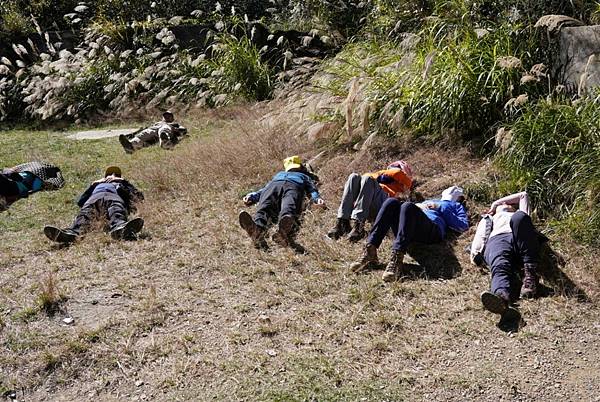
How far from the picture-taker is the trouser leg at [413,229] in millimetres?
5004

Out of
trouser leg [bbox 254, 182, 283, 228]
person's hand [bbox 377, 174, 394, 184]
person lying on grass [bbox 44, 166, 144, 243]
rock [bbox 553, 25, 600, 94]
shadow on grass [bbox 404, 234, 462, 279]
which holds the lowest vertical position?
person lying on grass [bbox 44, 166, 144, 243]

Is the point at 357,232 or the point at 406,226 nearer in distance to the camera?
the point at 406,226

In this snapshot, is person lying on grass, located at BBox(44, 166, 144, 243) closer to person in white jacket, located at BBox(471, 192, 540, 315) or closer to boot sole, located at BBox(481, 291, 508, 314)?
person in white jacket, located at BBox(471, 192, 540, 315)

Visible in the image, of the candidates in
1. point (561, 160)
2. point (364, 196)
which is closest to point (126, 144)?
point (364, 196)

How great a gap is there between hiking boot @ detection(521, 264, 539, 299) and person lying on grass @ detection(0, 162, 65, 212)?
19.1 feet

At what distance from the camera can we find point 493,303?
4191 mm

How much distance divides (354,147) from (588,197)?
2798 mm

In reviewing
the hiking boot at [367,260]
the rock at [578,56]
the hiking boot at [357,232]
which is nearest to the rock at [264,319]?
the hiking boot at [367,260]

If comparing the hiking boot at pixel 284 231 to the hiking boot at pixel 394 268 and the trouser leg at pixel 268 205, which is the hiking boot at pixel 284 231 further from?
the hiking boot at pixel 394 268

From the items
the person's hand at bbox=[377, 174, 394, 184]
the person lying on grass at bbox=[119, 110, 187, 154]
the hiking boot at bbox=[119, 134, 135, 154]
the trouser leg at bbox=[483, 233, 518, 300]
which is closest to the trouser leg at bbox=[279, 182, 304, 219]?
the person's hand at bbox=[377, 174, 394, 184]

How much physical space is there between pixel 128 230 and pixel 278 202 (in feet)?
4.74

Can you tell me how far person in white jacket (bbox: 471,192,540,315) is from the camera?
4.37m

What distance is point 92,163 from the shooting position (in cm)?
930

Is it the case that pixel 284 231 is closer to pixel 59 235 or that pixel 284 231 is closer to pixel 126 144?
pixel 59 235
